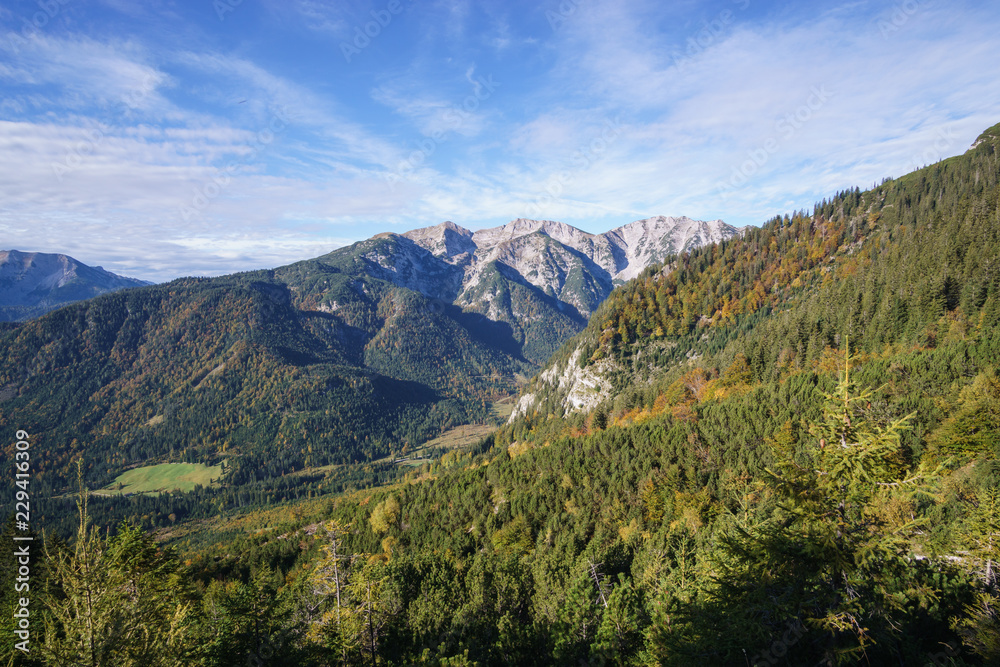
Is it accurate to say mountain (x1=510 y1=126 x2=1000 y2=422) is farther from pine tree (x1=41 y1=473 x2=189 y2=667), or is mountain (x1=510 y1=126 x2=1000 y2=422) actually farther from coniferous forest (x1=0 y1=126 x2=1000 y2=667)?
pine tree (x1=41 y1=473 x2=189 y2=667)

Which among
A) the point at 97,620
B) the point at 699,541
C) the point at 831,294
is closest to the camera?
the point at 97,620

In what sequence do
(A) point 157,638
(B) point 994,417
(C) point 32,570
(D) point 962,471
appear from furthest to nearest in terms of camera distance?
(C) point 32,570
(B) point 994,417
(D) point 962,471
(A) point 157,638

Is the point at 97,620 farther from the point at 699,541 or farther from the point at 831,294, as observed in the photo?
the point at 831,294

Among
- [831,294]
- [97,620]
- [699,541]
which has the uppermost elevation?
[831,294]

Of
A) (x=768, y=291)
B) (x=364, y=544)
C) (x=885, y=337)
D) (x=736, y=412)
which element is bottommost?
(x=364, y=544)

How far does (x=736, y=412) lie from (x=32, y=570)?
100212 mm

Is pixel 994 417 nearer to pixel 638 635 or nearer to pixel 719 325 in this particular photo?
pixel 638 635

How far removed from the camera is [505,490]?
8825cm

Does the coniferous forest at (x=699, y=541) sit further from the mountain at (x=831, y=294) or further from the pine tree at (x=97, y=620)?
the mountain at (x=831, y=294)

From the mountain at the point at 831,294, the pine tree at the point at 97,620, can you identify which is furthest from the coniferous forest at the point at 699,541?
the mountain at the point at 831,294

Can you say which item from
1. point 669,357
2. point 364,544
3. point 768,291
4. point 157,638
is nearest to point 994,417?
point 157,638

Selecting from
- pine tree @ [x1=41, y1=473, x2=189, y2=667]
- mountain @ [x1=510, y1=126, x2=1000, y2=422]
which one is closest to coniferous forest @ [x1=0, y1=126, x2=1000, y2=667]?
pine tree @ [x1=41, y1=473, x2=189, y2=667]

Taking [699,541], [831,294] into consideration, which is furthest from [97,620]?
[831,294]

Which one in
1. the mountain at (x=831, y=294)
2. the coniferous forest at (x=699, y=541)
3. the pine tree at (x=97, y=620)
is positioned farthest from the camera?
the mountain at (x=831, y=294)
